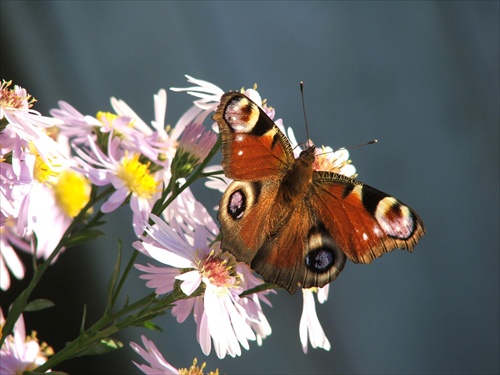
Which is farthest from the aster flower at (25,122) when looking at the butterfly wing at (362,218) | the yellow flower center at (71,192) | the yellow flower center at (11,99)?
the yellow flower center at (71,192)

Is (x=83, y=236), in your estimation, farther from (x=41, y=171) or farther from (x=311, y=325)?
(x=311, y=325)

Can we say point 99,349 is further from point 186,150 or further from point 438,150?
point 438,150

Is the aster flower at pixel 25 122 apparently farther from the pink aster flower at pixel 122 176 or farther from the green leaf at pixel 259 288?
the green leaf at pixel 259 288

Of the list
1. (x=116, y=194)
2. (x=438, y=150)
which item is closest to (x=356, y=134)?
(x=438, y=150)

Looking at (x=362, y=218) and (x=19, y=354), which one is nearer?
(x=362, y=218)

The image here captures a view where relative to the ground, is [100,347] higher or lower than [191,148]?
lower

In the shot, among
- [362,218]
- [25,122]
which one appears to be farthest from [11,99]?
[362,218]
